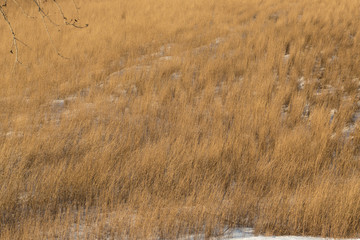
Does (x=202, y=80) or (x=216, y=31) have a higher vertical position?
(x=216, y=31)

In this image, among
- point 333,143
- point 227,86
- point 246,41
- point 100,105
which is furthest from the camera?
point 246,41

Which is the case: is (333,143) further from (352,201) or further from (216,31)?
(216,31)

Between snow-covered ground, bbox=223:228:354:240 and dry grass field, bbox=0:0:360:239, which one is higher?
dry grass field, bbox=0:0:360:239

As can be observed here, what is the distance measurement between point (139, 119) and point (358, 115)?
2684 mm

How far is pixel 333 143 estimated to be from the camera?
3.65m

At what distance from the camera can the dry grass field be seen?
2607 mm

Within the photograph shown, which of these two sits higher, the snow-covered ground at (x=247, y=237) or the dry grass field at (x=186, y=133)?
the dry grass field at (x=186, y=133)

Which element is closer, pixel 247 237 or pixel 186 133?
pixel 247 237

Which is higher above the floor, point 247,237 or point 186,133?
point 186,133

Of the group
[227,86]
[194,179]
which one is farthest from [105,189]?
[227,86]

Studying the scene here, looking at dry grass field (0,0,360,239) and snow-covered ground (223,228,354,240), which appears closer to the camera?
snow-covered ground (223,228,354,240)

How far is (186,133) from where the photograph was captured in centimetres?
399

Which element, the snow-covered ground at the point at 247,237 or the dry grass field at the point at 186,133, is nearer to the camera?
the snow-covered ground at the point at 247,237

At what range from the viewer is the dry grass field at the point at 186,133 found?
261 centimetres
